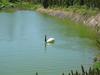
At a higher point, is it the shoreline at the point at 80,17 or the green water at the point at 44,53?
the green water at the point at 44,53

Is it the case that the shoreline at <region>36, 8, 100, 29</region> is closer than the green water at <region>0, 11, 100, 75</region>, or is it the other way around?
the green water at <region>0, 11, 100, 75</region>

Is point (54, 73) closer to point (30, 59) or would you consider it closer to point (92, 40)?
point (30, 59)

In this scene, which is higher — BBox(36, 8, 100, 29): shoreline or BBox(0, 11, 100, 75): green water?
BBox(0, 11, 100, 75): green water

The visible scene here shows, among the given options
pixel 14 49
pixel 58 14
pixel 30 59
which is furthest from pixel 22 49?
pixel 58 14

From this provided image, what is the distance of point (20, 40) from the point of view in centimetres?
3381

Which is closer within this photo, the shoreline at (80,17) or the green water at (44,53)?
the green water at (44,53)

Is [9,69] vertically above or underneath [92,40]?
above

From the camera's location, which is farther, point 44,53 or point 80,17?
point 80,17

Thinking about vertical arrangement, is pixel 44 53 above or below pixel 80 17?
above

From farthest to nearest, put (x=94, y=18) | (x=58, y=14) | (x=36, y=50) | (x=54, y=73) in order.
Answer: (x=58, y=14)
(x=94, y=18)
(x=36, y=50)
(x=54, y=73)

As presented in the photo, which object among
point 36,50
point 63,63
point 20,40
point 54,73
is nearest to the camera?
point 54,73

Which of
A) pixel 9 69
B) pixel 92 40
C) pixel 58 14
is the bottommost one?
pixel 58 14

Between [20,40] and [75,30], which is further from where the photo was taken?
[75,30]

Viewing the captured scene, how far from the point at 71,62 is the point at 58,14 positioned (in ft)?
131
